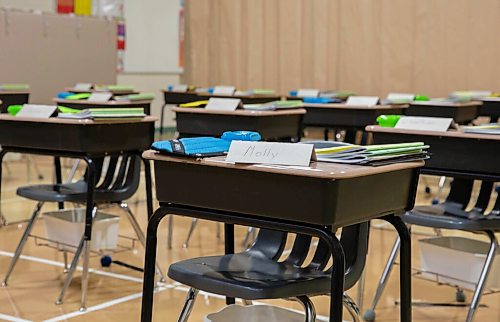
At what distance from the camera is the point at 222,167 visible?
2.09 metres

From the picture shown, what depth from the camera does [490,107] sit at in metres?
5.55

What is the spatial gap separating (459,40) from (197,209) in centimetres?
558

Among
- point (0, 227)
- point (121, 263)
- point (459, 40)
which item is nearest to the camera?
point (121, 263)

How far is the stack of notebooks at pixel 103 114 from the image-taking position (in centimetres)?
349

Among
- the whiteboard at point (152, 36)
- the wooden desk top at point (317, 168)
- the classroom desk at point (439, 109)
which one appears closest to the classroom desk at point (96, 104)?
the classroom desk at point (439, 109)

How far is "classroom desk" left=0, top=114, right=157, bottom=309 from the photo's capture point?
11.4ft

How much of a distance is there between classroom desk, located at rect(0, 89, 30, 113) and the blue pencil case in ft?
11.5

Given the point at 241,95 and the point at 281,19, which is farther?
the point at 281,19

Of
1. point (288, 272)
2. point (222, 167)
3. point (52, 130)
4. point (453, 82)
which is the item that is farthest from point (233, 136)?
point (453, 82)

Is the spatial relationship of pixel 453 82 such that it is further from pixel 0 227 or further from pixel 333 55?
pixel 0 227

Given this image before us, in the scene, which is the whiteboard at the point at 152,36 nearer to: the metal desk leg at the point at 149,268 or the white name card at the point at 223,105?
the white name card at the point at 223,105

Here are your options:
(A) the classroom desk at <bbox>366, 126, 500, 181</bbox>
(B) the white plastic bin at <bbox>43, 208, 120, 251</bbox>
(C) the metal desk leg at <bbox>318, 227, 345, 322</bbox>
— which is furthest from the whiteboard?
(C) the metal desk leg at <bbox>318, 227, 345, 322</bbox>

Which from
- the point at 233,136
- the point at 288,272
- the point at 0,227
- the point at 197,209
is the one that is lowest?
the point at 0,227

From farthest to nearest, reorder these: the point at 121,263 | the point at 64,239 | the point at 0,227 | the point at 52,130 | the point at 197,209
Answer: the point at 0,227, the point at 121,263, the point at 64,239, the point at 52,130, the point at 197,209
